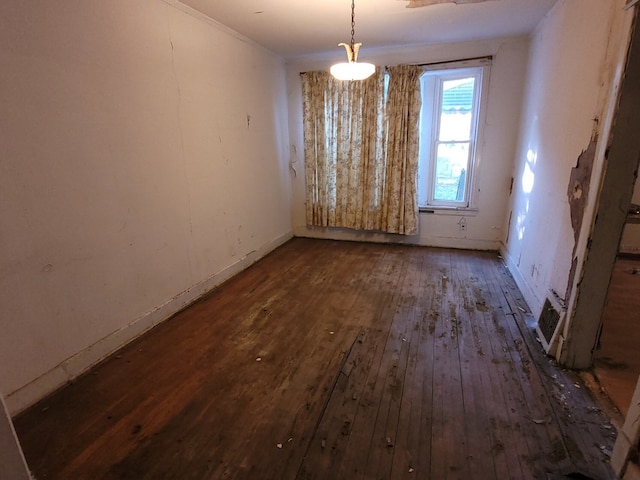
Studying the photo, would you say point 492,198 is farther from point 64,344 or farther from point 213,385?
A: point 64,344

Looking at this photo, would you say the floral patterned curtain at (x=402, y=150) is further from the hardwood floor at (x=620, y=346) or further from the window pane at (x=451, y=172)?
the hardwood floor at (x=620, y=346)

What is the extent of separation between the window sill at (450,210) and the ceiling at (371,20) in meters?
2.04

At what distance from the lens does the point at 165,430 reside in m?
1.70

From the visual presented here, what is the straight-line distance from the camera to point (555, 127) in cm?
269

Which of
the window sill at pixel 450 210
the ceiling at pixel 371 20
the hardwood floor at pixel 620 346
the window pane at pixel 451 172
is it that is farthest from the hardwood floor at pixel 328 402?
the ceiling at pixel 371 20

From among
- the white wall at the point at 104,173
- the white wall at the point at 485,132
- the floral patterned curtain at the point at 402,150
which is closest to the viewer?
the white wall at the point at 104,173

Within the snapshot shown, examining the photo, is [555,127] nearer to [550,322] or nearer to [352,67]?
[550,322]

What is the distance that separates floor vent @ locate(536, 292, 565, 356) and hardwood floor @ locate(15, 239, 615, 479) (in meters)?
0.09

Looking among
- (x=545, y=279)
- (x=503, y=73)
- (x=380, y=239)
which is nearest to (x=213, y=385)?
(x=545, y=279)

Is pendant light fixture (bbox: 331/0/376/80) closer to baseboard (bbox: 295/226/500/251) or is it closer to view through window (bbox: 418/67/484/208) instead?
view through window (bbox: 418/67/484/208)

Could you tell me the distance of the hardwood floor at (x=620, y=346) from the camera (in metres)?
1.90

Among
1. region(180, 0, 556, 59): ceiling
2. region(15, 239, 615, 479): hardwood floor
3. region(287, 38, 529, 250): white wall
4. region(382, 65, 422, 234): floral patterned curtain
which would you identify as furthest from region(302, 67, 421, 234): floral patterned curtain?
region(15, 239, 615, 479): hardwood floor

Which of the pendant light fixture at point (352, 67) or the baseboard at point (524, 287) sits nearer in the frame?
the pendant light fixture at point (352, 67)

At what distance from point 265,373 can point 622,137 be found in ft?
8.09
